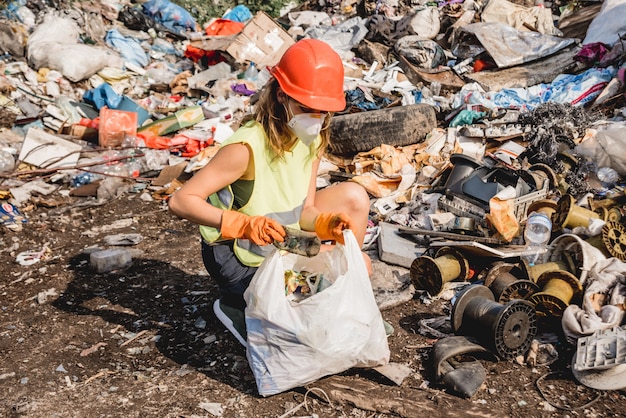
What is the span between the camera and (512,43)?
714 centimetres

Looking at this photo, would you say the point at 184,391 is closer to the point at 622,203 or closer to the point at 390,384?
the point at 390,384

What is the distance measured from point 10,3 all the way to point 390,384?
8584 millimetres

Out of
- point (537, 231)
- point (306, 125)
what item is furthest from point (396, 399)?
point (537, 231)

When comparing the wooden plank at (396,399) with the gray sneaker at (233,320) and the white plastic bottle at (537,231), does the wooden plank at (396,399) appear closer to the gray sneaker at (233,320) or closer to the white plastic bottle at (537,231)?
→ the gray sneaker at (233,320)

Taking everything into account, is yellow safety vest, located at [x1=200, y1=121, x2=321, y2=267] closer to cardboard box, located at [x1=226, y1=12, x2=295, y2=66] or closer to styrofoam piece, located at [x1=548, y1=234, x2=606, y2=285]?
styrofoam piece, located at [x1=548, y1=234, x2=606, y2=285]

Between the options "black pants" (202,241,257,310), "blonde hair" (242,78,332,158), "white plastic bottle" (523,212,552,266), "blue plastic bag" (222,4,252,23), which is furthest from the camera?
"blue plastic bag" (222,4,252,23)

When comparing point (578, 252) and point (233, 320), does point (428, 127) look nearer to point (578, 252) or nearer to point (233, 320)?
point (578, 252)

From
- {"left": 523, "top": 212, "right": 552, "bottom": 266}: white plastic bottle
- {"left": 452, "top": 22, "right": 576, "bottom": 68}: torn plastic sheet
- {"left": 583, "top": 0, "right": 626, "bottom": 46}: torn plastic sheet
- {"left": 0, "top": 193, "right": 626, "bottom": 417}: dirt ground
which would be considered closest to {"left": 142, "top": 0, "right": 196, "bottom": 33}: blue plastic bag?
{"left": 452, "top": 22, "right": 576, "bottom": 68}: torn plastic sheet

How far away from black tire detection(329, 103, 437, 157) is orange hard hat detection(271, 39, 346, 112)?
8.99 ft

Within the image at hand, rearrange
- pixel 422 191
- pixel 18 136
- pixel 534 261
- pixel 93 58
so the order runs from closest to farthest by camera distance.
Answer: pixel 534 261
pixel 422 191
pixel 18 136
pixel 93 58

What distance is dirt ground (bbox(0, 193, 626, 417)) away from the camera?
88.3 inches

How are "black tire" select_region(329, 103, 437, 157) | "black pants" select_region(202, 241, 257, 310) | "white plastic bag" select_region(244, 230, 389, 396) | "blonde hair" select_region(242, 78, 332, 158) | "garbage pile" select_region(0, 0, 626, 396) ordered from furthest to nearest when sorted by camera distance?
1. "black tire" select_region(329, 103, 437, 157)
2. "garbage pile" select_region(0, 0, 626, 396)
3. "black pants" select_region(202, 241, 257, 310)
4. "blonde hair" select_region(242, 78, 332, 158)
5. "white plastic bag" select_region(244, 230, 389, 396)

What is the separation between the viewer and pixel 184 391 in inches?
92.6

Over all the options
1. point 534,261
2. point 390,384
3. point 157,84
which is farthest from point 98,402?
point 157,84
